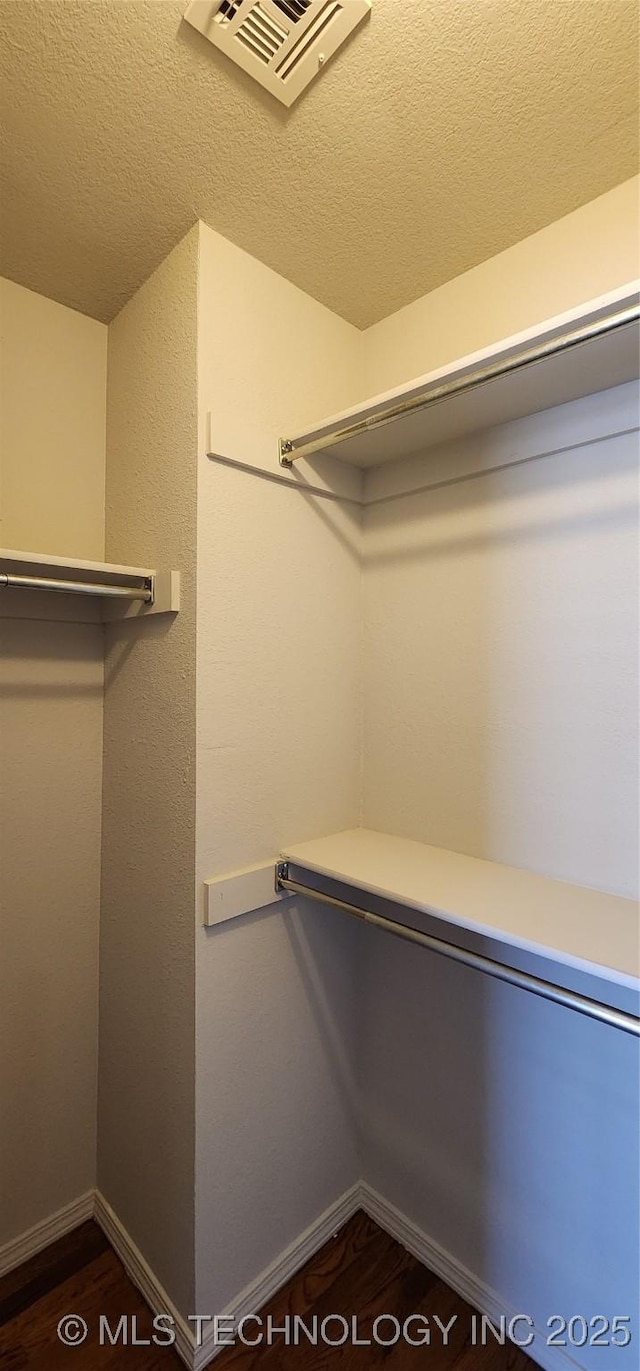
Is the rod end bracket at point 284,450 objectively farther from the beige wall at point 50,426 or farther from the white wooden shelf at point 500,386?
the beige wall at point 50,426

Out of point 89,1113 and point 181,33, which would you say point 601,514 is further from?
point 89,1113

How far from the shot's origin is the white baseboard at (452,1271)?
109 centimetres

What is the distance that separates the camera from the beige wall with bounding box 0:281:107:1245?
4.28 ft

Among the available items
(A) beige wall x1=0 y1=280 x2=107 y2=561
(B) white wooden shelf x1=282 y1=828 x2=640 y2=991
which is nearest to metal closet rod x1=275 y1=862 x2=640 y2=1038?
(B) white wooden shelf x1=282 y1=828 x2=640 y2=991

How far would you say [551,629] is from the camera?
3.64ft

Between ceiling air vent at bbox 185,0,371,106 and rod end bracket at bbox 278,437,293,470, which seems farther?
rod end bracket at bbox 278,437,293,470

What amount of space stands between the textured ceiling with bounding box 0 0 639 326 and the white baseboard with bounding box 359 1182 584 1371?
2.30 m

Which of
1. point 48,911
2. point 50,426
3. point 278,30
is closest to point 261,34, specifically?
point 278,30

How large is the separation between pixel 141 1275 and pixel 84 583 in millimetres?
1590

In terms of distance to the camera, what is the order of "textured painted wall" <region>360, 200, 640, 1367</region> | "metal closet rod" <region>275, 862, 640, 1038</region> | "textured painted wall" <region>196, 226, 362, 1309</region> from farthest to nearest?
"textured painted wall" <region>196, 226, 362, 1309</region>
"textured painted wall" <region>360, 200, 640, 1367</region>
"metal closet rod" <region>275, 862, 640, 1038</region>

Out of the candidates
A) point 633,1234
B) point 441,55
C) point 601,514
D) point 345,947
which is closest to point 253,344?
point 441,55

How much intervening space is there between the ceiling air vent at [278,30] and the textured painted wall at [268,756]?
13.0 inches

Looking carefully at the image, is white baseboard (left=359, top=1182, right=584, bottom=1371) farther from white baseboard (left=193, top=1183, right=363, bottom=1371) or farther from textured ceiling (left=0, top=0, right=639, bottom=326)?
textured ceiling (left=0, top=0, right=639, bottom=326)

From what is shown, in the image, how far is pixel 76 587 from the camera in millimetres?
1148
